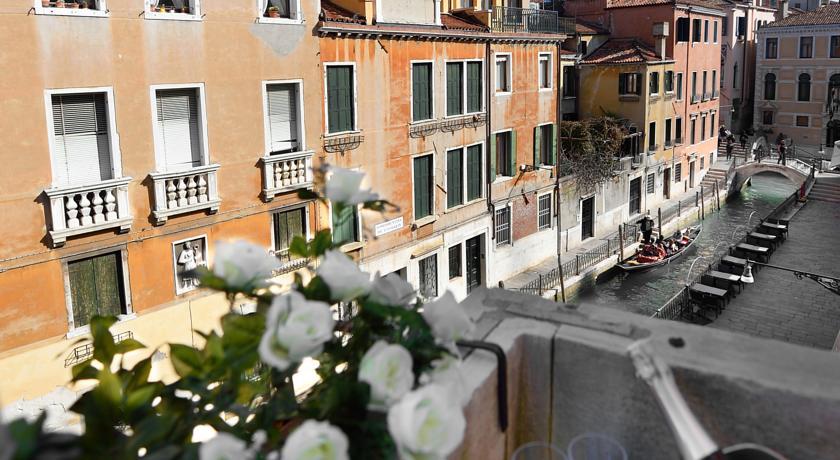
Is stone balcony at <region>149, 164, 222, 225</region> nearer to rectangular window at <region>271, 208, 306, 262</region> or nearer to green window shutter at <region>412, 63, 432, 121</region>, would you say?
rectangular window at <region>271, 208, 306, 262</region>

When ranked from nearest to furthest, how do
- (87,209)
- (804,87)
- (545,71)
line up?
1. (87,209)
2. (545,71)
3. (804,87)

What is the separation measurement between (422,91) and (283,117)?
15.2 ft

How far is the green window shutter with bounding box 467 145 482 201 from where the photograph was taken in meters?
19.8

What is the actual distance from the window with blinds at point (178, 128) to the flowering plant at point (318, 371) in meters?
10.1

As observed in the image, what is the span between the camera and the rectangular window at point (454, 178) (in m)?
19.0

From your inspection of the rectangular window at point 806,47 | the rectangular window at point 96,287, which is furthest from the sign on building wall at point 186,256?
the rectangular window at point 806,47

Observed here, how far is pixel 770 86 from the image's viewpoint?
47594 mm

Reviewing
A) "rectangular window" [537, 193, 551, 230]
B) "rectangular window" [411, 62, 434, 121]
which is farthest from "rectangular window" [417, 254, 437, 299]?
"rectangular window" [537, 193, 551, 230]

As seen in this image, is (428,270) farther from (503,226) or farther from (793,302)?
(793,302)

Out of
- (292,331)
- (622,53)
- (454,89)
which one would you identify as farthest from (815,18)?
(292,331)

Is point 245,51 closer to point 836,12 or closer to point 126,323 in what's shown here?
point 126,323

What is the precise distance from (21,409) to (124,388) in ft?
30.3

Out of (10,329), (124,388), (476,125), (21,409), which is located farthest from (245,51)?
(124,388)

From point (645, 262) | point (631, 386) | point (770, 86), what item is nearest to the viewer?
point (631, 386)
